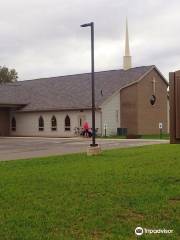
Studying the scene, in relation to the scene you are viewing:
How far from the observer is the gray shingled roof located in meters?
50.0

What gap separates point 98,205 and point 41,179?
4037 mm

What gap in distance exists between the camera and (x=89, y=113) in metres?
48.3

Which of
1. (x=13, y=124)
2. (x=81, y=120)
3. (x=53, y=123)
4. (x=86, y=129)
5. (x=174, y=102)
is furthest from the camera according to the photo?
(x=13, y=124)

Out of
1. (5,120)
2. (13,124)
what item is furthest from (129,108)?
(5,120)

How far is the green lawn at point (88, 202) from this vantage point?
784 centimetres

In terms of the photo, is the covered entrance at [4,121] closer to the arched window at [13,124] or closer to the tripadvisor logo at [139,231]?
the arched window at [13,124]

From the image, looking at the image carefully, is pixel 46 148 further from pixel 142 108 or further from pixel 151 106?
pixel 151 106

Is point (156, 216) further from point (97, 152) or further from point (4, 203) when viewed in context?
point (97, 152)

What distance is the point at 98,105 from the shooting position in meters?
47.0

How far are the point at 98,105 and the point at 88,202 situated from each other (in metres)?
37.2

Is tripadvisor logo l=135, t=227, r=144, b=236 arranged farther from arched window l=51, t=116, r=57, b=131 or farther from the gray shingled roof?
arched window l=51, t=116, r=57, b=131

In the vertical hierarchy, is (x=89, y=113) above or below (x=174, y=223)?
above

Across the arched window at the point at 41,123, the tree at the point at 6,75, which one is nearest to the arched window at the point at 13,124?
the arched window at the point at 41,123

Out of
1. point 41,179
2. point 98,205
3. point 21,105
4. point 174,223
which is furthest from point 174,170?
point 21,105
